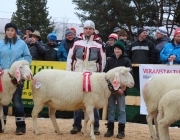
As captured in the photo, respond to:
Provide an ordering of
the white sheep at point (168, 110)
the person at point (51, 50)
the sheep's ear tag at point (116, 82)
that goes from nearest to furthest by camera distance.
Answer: the white sheep at point (168, 110) → the sheep's ear tag at point (116, 82) → the person at point (51, 50)

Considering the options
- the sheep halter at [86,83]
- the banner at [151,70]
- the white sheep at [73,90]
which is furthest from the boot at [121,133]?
the banner at [151,70]

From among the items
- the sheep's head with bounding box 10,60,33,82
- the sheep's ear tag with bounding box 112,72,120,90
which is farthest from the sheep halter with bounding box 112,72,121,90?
the sheep's head with bounding box 10,60,33,82

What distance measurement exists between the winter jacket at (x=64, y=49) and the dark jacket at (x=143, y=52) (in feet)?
5.65

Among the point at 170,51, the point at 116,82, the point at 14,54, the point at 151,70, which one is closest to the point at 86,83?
the point at 116,82

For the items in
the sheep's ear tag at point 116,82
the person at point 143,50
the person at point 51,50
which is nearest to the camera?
the sheep's ear tag at point 116,82

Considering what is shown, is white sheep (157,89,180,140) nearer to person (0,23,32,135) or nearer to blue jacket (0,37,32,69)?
person (0,23,32,135)

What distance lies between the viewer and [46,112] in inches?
406

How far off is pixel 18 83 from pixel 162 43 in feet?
14.0

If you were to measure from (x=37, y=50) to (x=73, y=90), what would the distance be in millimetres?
3660

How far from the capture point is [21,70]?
274 inches

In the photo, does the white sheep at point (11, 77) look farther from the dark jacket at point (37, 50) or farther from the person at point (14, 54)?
the dark jacket at point (37, 50)

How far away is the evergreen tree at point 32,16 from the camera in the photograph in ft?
104

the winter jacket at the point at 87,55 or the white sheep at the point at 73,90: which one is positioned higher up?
the winter jacket at the point at 87,55

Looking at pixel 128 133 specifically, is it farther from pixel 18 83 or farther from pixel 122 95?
pixel 18 83
